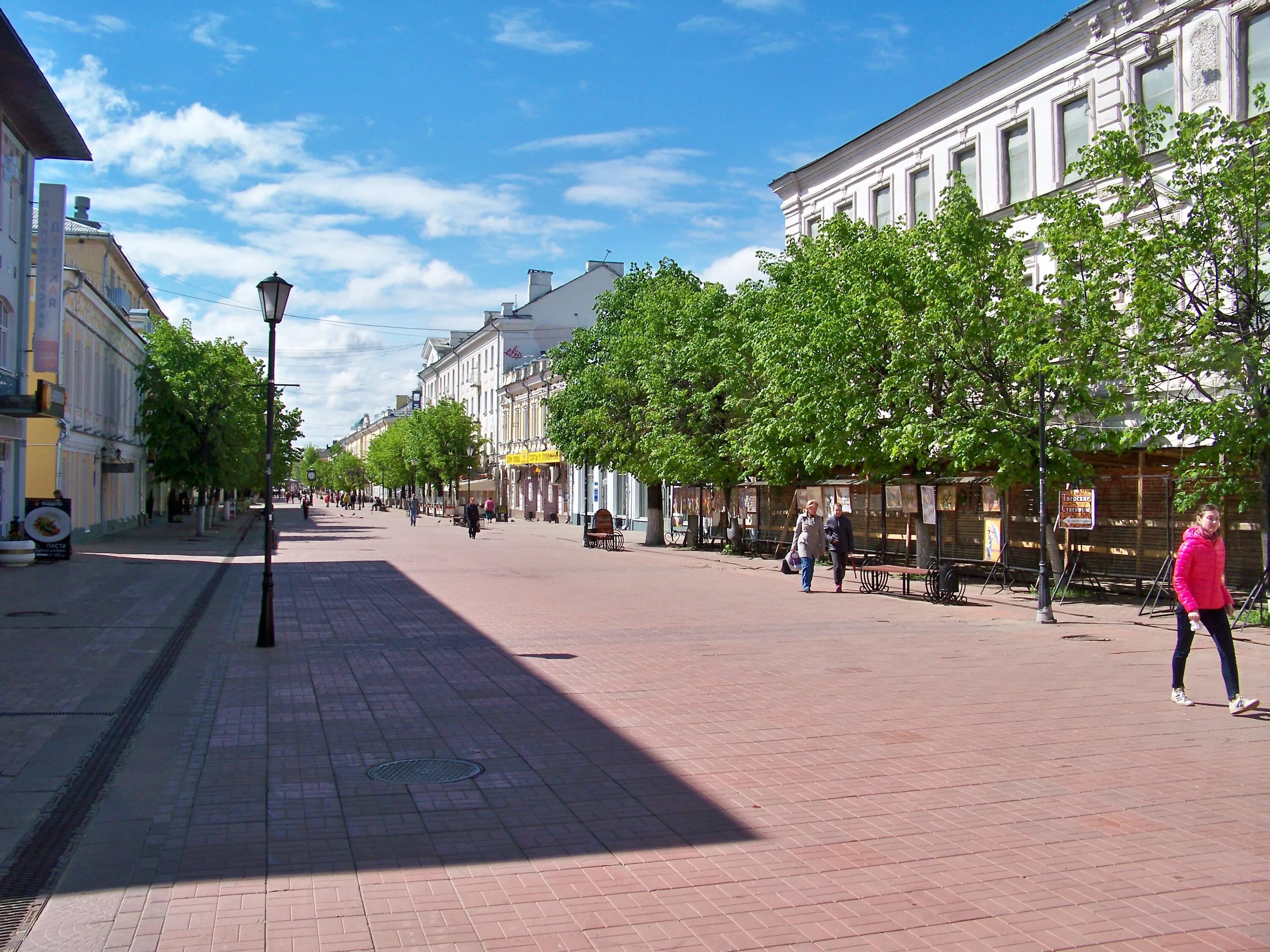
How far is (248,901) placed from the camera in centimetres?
484

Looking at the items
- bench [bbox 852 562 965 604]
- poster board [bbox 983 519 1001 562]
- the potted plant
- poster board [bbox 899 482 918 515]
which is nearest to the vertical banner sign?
the potted plant

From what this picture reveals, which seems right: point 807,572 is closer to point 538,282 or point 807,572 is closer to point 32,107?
point 32,107

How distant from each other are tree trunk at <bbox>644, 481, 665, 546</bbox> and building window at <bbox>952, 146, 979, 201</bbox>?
14.8 m

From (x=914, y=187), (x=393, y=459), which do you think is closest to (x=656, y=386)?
(x=914, y=187)

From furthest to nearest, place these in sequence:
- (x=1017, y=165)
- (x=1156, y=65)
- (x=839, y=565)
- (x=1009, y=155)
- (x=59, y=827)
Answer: (x=1009, y=155)
(x=1017, y=165)
(x=1156, y=65)
(x=839, y=565)
(x=59, y=827)

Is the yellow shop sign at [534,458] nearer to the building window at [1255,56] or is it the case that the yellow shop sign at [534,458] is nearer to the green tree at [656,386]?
the green tree at [656,386]

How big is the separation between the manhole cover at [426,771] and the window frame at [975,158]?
22809mm

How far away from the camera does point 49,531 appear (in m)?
25.9

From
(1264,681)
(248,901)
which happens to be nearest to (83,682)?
(248,901)

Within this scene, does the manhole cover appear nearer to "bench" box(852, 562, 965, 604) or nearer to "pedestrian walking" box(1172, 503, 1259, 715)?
"pedestrian walking" box(1172, 503, 1259, 715)

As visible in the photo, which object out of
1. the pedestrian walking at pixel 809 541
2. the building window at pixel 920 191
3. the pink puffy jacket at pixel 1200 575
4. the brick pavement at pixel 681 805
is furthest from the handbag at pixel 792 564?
the pink puffy jacket at pixel 1200 575

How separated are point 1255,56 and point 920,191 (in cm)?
1033

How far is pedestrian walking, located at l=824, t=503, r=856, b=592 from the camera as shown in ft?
70.2

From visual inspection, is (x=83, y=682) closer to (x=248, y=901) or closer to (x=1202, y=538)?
(x=248, y=901)
